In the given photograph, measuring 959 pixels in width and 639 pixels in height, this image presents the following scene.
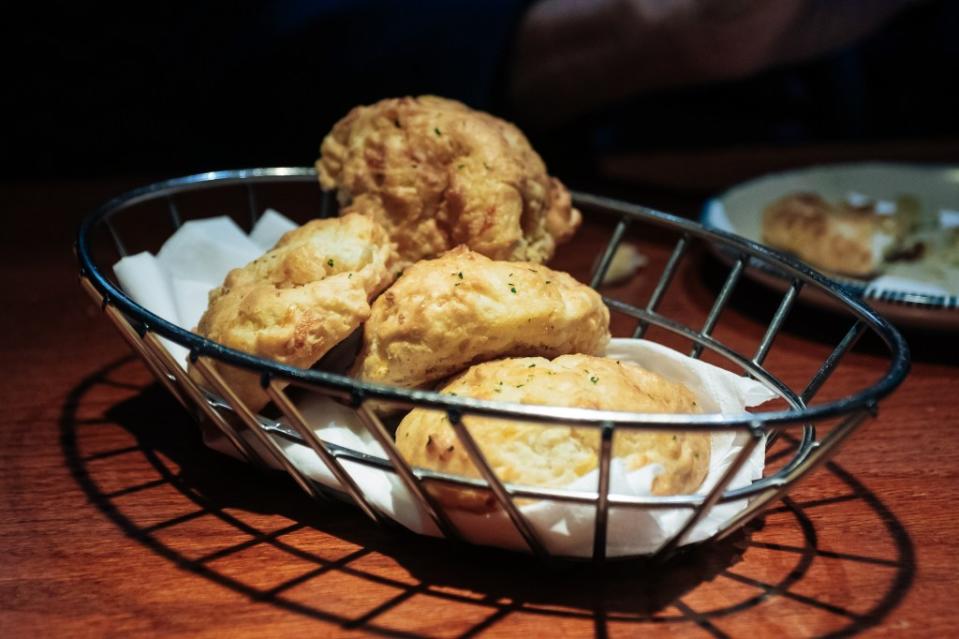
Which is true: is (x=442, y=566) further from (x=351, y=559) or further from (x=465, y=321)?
(x=465, y=321)

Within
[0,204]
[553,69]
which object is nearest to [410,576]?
[0,204]

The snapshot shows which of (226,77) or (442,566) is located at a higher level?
(226,77)

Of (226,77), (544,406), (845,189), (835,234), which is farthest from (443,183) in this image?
(226,77)

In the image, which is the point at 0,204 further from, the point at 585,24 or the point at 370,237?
the point at 585,24

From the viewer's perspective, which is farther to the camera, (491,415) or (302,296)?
(302,296)

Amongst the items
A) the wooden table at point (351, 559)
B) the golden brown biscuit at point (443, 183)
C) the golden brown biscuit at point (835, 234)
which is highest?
the golden brown biscuit at point (443, 183)

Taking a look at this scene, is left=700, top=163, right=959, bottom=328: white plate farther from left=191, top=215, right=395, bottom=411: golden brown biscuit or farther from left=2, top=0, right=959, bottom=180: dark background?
left=191, top=215, right=395, bottom=411: golden brown biscuit

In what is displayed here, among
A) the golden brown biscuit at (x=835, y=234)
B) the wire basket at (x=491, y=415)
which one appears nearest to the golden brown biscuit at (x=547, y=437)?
the wire basket at (x=491, y=415)

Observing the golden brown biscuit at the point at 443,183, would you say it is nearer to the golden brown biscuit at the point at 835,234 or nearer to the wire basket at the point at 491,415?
the wire basket at the point at 491,415
